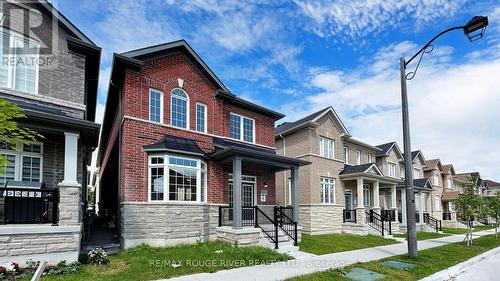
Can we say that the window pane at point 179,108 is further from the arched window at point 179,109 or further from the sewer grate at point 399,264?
the sewer grate at point 399,264

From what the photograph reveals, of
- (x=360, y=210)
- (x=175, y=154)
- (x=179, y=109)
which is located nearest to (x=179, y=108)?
(x=179, y=109)

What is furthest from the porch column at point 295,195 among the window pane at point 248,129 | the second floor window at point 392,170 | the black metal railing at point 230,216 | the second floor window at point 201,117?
the second floor window at point 392,170

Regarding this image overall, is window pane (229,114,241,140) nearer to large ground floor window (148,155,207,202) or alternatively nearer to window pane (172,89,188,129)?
window pane (172,89,188,129)

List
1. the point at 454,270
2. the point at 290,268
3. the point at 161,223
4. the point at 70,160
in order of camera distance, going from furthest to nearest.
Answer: the point at 161,223, the point at 454,270, the point at 290,268, the point at 70,160

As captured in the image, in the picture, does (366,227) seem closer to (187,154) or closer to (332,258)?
(332,258)

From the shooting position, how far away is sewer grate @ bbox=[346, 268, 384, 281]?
28.3 feet

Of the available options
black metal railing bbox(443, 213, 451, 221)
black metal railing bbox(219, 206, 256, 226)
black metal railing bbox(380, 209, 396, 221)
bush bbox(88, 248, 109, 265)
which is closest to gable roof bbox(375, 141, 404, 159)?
black metal railing bbox(380, 209, 396, 221)

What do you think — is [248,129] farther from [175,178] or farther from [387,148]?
[387,148]

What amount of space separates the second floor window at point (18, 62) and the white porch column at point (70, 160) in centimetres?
243

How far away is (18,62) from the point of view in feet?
33.2

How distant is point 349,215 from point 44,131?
61.7 feet

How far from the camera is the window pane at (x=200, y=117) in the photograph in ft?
46.7

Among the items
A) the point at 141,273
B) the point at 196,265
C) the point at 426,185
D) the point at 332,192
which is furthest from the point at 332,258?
the point at 426,185
